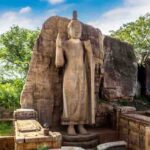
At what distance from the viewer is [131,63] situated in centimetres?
1095

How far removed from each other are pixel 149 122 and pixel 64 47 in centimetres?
237

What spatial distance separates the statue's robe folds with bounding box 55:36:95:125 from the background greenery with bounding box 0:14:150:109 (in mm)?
7012

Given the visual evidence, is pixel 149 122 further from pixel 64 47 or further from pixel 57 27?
pixel 57 27

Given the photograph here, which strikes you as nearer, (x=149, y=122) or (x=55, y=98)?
(x=149, y=122)

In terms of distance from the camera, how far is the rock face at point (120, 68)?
9820 millimetres

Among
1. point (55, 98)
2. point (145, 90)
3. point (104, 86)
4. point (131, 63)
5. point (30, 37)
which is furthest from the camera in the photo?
point (30, 37)

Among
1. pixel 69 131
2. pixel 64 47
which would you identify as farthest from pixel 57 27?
pixel 69 131

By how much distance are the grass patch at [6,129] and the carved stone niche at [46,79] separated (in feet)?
2.39

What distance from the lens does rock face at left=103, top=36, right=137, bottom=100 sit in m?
9.82

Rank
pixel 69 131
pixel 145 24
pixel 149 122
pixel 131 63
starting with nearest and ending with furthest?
1. pixel 149 122
2. pixel 69 131
3. pixel 131 63
4. pixel 145 24

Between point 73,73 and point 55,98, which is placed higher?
point 73,73

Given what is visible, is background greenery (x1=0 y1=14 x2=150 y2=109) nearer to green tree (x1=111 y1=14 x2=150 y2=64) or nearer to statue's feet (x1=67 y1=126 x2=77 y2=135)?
green tree (x1=111 y1=14 x2=150 y2=64)

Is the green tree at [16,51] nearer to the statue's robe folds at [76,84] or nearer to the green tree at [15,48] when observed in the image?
the green tree at [15,48]

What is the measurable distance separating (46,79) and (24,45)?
10370 mm
